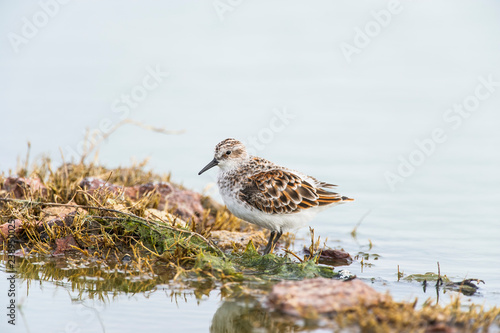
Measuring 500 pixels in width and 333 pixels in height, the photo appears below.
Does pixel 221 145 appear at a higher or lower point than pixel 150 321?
higher

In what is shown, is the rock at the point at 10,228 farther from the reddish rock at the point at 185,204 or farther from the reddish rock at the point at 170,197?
the reddish rock at the point at 185,204

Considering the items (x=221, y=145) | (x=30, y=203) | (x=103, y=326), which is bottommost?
(x=103, y=326)

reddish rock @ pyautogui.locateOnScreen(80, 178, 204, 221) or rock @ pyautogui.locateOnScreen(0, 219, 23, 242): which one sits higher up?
reddish rock @ pyautogui.locateOnScreen(80, 178, 204, 221)

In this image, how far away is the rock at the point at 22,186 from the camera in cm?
959

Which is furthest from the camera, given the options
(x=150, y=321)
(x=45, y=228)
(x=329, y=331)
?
(x=45, y=228)

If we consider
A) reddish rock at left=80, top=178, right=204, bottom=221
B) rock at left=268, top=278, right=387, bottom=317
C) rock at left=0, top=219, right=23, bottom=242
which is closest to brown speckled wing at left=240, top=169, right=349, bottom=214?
reddish rock at left=80, top=178, right=204, bottom=221

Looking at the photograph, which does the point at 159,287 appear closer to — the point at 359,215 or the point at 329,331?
the point at 329,331

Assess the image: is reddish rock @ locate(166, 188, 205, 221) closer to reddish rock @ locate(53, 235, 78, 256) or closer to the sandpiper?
the sandpiper

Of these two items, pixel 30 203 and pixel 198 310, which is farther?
pixel 30 203

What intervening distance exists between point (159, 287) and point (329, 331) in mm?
2237

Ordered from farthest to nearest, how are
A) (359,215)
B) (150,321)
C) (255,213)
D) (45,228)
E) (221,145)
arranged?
(359,215) < (221,145) < (255,213) < (45,228) < (150,321)

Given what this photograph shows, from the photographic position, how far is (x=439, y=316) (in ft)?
19.2

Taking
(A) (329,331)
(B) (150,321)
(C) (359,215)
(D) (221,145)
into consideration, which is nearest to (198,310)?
(B) (150,321)

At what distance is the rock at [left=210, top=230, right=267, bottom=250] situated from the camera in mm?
9516
